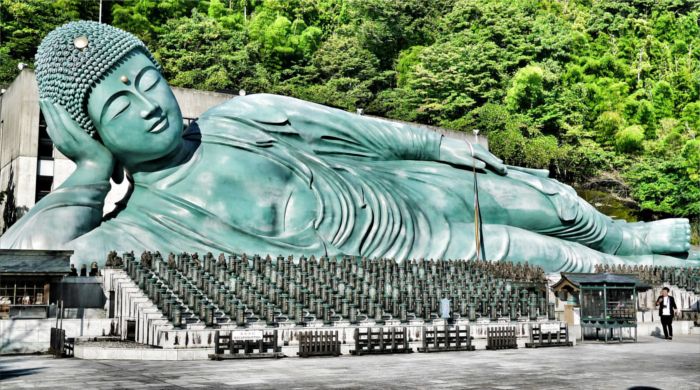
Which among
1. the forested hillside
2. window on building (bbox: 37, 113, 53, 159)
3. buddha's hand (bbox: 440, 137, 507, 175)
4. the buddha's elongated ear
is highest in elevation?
the forested hillside

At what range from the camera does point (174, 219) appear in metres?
17.4

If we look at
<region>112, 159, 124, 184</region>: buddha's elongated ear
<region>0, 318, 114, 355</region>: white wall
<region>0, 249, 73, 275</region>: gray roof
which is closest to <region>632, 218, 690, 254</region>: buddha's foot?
<region>112, 159, 124, 184</region>: buddha's elongated ear

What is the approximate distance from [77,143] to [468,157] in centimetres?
951

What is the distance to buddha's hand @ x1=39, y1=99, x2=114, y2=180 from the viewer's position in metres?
17.0

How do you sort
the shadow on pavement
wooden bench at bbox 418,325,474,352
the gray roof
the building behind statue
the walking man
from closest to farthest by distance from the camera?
the shadow on pavement < the gray roof < wooden bench at bbox 418,325,474,352 < the walking man < the building behind statue

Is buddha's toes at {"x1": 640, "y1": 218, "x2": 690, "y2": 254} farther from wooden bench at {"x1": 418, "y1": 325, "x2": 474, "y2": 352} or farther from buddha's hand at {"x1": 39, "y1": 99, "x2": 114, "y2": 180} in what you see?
buddha's hand at {"x1": 39, "y1": 99, "x2": 114, "y2": 180}

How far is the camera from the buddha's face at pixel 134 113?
16.9 meters

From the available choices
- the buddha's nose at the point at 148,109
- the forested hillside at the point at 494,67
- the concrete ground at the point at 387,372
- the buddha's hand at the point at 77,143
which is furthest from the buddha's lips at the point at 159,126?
the forested hillside at the point at 494,67

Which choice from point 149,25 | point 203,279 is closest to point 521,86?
point 149,25

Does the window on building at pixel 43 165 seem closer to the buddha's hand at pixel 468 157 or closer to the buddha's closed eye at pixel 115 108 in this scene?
the buddha's closed eye at pixel 115 108

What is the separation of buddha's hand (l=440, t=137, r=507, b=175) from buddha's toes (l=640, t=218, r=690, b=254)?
15.7 ft

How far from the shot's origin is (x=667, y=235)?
22.2 meters

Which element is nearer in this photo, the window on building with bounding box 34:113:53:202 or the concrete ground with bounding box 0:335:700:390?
the concrete ground with bounding box 0:335:700:390

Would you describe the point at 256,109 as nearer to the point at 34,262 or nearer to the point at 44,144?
the point at 34,262
